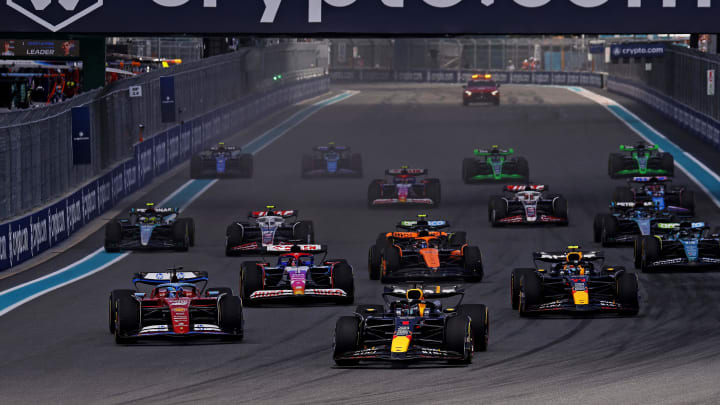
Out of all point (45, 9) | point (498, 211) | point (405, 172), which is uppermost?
point (45, 9)

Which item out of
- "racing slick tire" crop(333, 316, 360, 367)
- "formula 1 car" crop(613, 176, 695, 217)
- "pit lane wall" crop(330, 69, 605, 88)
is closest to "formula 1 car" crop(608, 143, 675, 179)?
"formula 1 car" crop(613, 176, 695, 217)

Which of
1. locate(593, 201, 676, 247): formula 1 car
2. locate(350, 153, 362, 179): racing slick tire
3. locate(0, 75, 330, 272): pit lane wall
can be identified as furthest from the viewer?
locate(350, 153, 362, 179): racing slick tire

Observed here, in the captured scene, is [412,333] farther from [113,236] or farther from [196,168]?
[196,168]

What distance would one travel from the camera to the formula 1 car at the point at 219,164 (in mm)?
44375

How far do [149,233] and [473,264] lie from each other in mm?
7830

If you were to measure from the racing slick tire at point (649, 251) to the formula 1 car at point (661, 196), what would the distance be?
25.8 ft

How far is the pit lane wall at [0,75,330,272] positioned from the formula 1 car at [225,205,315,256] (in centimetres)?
390

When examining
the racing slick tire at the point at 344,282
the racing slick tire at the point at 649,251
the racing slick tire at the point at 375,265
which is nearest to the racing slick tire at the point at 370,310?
the racing slick tire at the point at 344,282

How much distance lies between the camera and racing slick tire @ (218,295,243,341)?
776 inches

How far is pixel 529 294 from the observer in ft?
71.5

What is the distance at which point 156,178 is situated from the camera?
44.8m

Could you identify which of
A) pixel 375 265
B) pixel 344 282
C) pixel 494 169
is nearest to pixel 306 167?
pixel 494 169

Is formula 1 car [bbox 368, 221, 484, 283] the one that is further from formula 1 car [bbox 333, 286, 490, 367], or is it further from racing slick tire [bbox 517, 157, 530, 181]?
racing slick tire [bbox 517, 157, 530, 181]

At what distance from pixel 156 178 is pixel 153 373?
1086 inches
